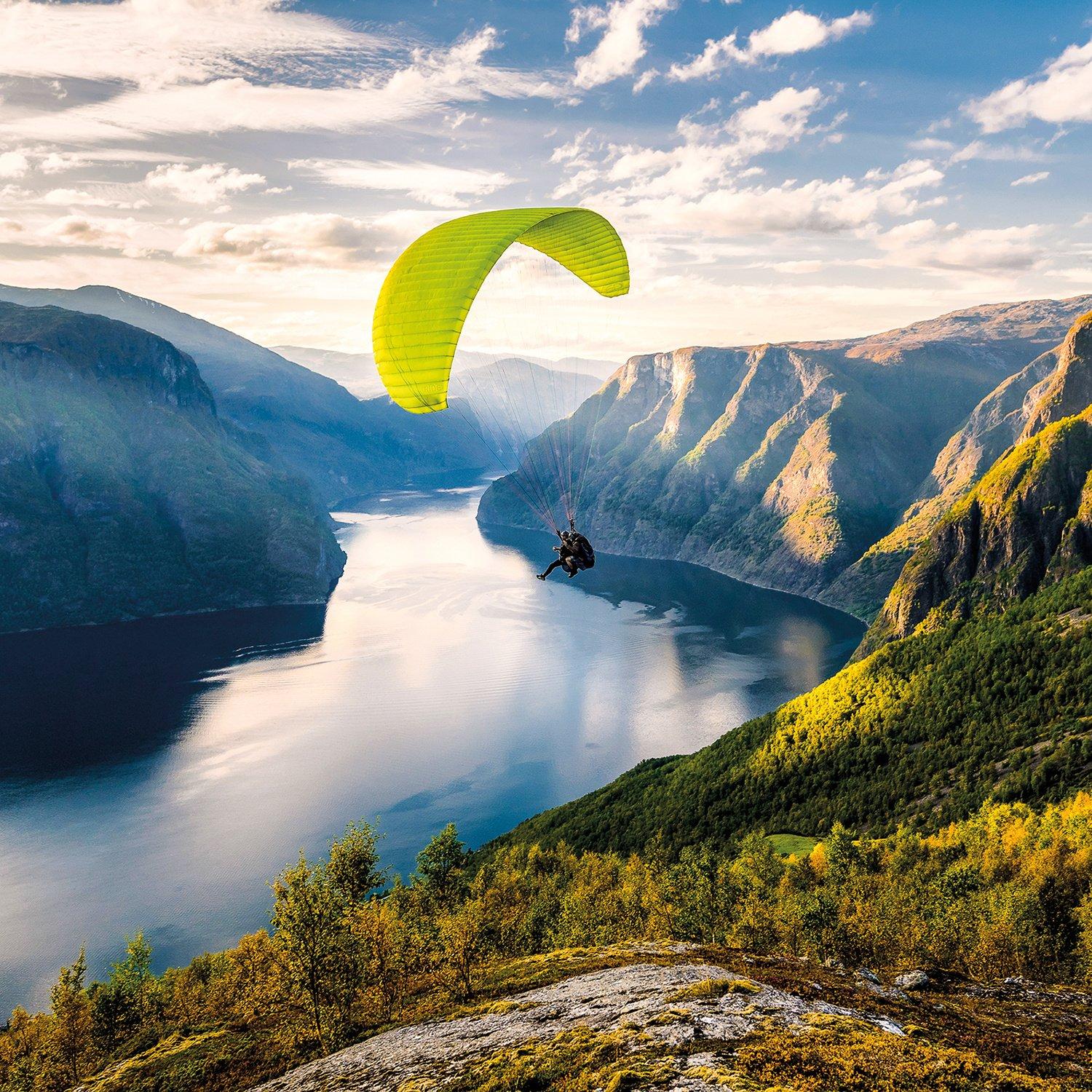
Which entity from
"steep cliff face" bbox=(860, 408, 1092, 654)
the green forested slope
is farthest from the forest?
"steep cliff face" bbox=(860, 408, 1092, 654)

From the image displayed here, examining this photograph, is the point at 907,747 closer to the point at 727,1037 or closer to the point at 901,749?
the point at 901,749

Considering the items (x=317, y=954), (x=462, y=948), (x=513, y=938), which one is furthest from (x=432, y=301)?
(x=513, y=938)

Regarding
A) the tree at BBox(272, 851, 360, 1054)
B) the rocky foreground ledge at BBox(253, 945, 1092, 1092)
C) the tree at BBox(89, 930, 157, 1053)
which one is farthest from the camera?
the tree at BBox(89, 930, 157, 1053)

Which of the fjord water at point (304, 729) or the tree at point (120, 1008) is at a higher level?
the tree at point (120, 1008)

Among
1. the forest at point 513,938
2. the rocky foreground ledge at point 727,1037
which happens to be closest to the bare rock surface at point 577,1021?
the rocky foreground ledge at point 727,1037

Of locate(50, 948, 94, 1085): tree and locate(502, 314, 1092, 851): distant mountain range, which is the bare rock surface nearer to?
locate(50, 948, 94, 1085): tree

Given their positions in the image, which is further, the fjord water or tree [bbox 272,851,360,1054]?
the fjord water

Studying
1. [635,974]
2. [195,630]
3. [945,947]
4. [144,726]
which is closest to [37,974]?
[144,726]

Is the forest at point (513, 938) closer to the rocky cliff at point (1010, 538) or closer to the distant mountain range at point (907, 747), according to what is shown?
the distant mountain range at point (907, 747)

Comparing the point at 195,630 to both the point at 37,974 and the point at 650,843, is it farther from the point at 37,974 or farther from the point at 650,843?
the point at 650,843
